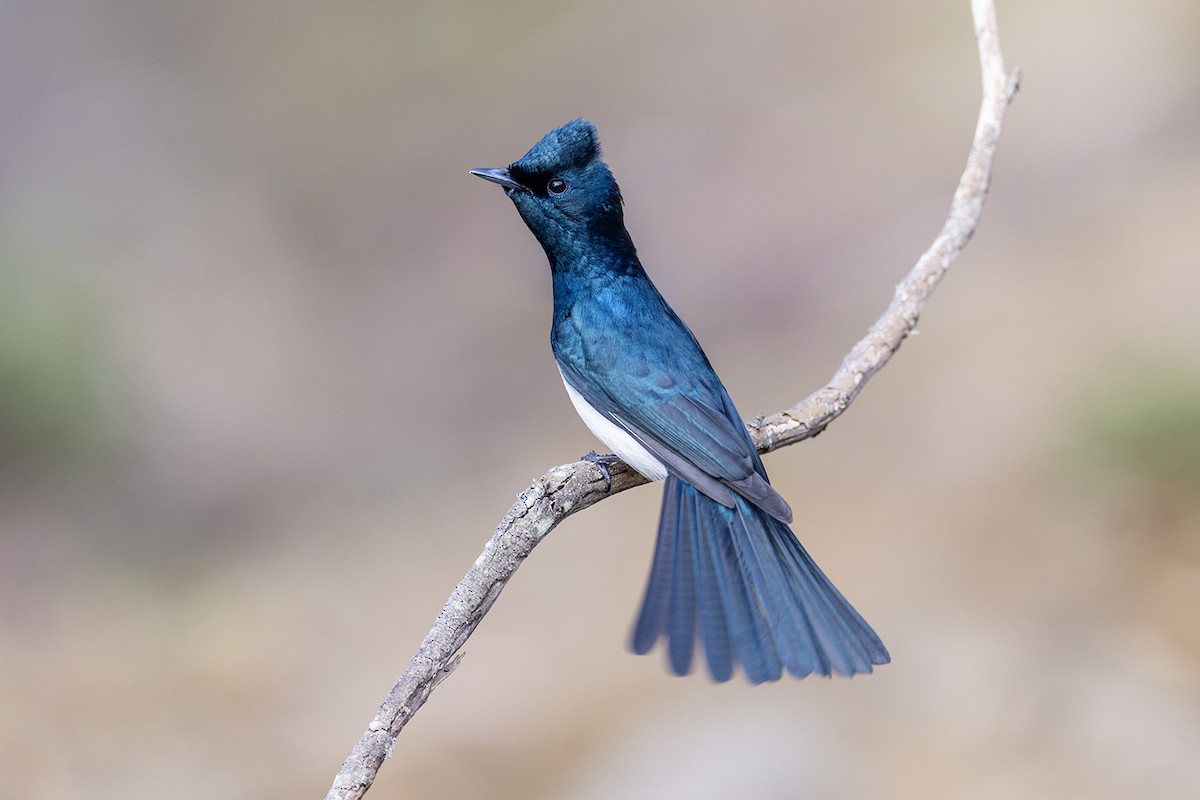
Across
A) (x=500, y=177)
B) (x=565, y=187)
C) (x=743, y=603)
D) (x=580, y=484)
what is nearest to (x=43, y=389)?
(x=500, y=177)

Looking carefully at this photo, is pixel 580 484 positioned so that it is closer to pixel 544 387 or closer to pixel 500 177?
pixel 500 177

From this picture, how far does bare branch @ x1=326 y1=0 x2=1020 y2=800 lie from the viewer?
271 cm

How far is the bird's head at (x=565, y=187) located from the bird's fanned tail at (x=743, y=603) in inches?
45.2

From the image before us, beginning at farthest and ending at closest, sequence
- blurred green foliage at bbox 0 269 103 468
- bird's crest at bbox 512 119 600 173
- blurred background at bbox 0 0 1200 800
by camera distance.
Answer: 1. blurred green foliage at bbox 0 269 103 468
2. blurred background at bbox 0 0 1200 800
3. bird's crest at bbox 512 119 600 173

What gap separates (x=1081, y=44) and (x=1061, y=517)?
4.84 meters

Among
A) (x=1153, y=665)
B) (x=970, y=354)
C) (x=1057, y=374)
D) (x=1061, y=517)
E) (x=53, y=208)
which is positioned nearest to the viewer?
(x=1153, y=665)

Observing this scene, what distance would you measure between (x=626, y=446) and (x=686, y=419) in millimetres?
257

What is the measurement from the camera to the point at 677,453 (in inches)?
157

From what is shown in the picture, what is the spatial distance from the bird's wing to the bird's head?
1.68 ft

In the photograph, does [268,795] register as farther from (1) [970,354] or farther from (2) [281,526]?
(1) [970,354]

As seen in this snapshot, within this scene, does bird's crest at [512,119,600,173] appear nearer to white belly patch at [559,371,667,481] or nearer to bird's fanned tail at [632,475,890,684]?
white belly patch at [559,371,667,481]

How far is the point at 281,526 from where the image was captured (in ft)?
28.7

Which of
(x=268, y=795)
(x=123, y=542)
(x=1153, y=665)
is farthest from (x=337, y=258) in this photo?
(x=1153, y=665)

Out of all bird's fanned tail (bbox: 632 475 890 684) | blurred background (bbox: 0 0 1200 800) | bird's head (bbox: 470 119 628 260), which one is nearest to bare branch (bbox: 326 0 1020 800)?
bird's fanned tail (bbox: 632 475 890 684)
